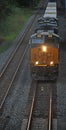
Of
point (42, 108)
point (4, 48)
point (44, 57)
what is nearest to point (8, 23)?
point (4, 48)

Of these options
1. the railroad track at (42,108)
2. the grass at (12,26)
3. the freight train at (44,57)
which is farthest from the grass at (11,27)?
the railroad track at (42,108)

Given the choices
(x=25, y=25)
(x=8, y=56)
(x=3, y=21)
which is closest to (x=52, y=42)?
(x=8, y=56)

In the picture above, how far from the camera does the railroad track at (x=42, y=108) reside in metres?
18.9

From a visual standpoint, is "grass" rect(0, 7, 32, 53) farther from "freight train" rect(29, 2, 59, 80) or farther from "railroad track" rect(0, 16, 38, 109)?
"freight train" rect(29, 2, 59, 80)

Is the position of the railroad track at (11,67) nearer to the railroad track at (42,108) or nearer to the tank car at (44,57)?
the railroad track at (42,108)

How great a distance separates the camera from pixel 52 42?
2688cm

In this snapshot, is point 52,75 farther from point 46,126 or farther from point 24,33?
point 24,33

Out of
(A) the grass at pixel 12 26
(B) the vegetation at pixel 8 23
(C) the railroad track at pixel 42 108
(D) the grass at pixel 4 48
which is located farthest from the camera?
(A) the grass at pixel 12 26

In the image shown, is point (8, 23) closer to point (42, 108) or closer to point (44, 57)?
point (44, 57)

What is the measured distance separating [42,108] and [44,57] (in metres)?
5.99

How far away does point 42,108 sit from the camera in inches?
851

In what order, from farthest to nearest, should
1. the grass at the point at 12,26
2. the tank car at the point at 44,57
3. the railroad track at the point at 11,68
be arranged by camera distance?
the grass at the point at 12,26 < the tank car at the point at 44,57 < the railroad track at the point at 11,68

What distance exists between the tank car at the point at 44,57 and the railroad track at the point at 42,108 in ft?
2.79

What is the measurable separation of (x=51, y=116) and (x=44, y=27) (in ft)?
39.8
